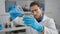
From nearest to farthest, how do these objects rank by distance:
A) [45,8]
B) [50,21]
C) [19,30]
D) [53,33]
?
[53,33] → [50,21] → [19,30] → [45,8]

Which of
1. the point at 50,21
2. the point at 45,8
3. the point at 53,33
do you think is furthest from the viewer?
the point at 45,8

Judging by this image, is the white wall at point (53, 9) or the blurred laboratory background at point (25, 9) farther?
the white wall at point (53, 9)

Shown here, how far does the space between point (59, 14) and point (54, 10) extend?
4.7 inches

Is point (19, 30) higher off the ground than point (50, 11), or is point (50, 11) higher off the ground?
point (50, 11)

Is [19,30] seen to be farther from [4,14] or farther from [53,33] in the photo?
[53,33]

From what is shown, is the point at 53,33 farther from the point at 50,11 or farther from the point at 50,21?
the point at 50,11

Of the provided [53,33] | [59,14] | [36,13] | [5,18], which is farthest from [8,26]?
[59,14]

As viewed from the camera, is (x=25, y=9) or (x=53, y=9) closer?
(x=25, y=9)

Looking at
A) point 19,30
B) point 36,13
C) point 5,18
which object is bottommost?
point 19,30

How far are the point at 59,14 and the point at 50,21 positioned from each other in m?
0.83

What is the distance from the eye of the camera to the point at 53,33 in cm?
130

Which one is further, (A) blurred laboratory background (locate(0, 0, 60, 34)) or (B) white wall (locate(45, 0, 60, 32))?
(B) white wall (locate(45, 0, 60, 32))

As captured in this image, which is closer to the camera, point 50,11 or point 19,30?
point 19,30

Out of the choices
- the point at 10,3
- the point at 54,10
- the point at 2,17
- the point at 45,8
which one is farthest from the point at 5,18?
the point at 54,10
